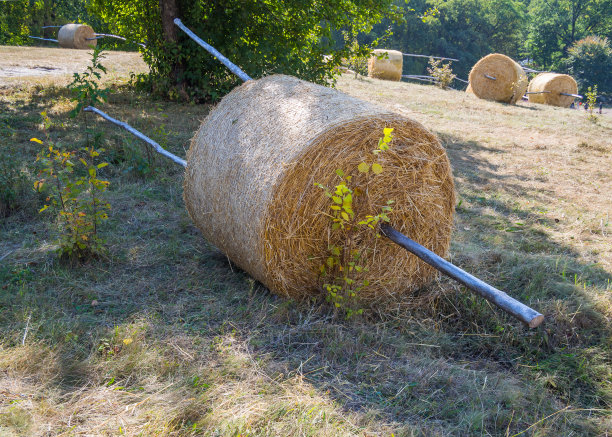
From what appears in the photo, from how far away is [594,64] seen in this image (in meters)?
45.0

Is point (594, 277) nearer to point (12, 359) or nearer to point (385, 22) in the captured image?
point (12, 359)

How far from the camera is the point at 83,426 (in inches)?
90.0

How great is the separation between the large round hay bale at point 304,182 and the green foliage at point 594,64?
48.4m

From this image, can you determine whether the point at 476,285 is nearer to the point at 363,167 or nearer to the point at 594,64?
the point at 363,167

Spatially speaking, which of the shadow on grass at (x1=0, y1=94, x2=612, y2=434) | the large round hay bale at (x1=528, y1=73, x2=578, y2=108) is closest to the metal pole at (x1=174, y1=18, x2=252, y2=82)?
the shadow on grass at (x1=0, y1=94, x2=612, y2=434)

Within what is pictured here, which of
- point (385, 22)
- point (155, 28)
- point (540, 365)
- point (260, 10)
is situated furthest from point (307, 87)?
point (385, 22)

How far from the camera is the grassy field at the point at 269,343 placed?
2.44 meters

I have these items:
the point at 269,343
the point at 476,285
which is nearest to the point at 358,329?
the point at 269,343

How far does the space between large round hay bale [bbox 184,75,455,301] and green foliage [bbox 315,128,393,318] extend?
4 cm

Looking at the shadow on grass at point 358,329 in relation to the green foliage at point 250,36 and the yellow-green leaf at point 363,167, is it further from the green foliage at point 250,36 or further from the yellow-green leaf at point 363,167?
the green foliage at point 250,36

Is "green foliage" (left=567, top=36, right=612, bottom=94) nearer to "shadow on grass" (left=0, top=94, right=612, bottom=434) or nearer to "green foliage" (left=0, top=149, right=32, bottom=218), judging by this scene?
"shadow on grass" (left=0, top=94, right=612, bottom=434)

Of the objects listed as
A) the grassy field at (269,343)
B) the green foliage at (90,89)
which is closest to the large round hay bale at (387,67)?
the green foliage at (90,89)

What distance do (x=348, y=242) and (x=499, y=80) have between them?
17.1m

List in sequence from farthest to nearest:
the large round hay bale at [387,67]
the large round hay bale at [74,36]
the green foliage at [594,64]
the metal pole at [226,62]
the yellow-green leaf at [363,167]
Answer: the green foliage at [594,64], the large round hay bale at [387,67], the large round hay bale at [74,36], the metal pole at [226,62], the yellow-green leaf at [363,167]
